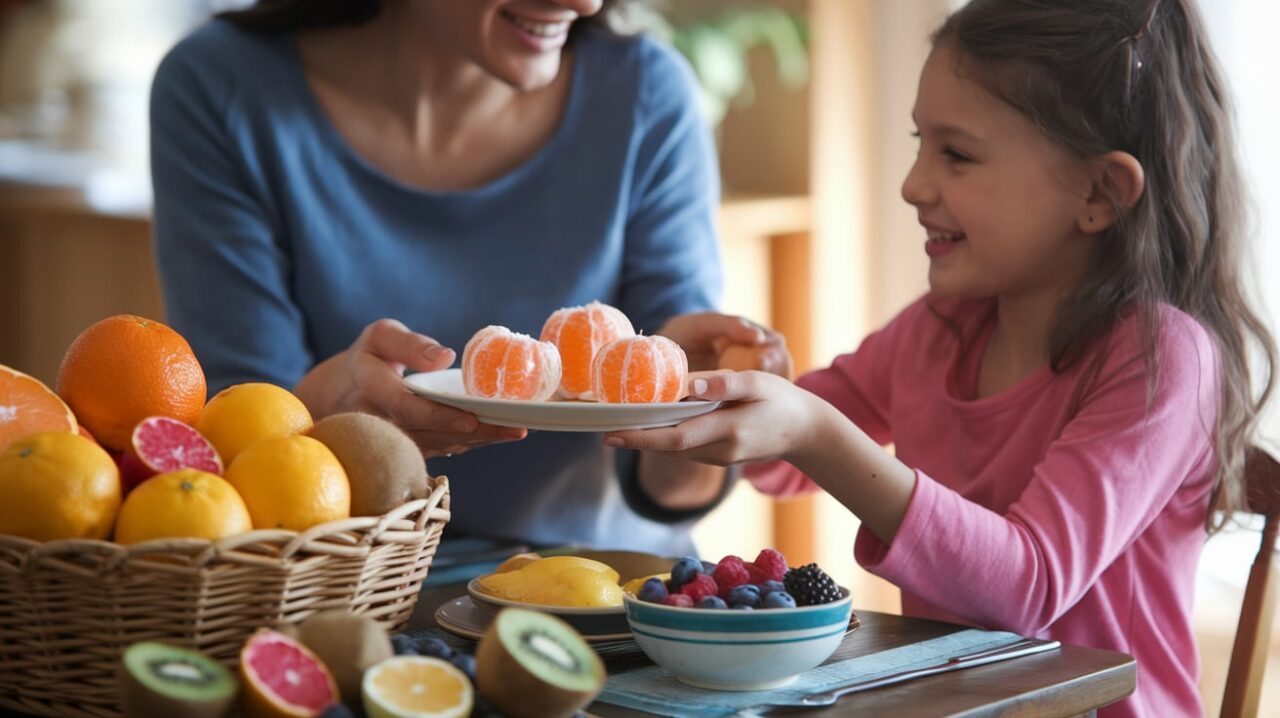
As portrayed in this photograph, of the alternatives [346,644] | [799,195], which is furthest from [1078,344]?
[799,195]

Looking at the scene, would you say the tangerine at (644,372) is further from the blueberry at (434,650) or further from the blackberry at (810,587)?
the blueberry at (434,650)

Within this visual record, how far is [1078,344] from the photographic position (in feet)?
4.96

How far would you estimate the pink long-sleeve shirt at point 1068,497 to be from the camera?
1341 mm

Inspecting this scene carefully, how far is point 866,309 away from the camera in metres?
3.41

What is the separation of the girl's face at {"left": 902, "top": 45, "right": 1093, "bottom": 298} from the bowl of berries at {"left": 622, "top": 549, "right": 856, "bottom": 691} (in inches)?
23.9

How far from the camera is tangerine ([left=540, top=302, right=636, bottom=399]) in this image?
1.48 m

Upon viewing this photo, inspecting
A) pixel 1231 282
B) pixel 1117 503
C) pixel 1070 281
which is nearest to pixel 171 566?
Result: pixel 1117 503

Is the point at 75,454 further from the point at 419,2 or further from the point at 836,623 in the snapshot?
the point at 419,2

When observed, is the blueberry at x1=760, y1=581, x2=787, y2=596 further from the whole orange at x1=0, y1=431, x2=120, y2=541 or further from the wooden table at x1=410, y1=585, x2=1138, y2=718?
the whole orange at x1=0, y1=431, x2=120, y2=541

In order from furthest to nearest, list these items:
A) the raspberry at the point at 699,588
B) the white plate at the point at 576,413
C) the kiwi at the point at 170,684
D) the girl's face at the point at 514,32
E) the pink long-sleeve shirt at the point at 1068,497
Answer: the girl's face at the point at 514,32 < the pink long-sleeve shirt at the point at 1068,497 < the white plate at the point at 576,413 < the raspberry at the point at 699,588 < the kiwi at the point at 170,684

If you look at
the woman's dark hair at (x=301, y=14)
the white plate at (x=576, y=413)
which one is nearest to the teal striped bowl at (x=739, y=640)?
the white plate at (x=576, y=413)

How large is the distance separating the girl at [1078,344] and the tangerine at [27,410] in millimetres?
632

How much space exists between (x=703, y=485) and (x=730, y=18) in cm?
175

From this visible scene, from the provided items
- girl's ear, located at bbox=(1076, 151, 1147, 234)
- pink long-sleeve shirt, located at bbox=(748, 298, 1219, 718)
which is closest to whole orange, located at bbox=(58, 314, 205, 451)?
pink long-sleeve shirt, located at bbox=(748, 298, 1219, 718)
